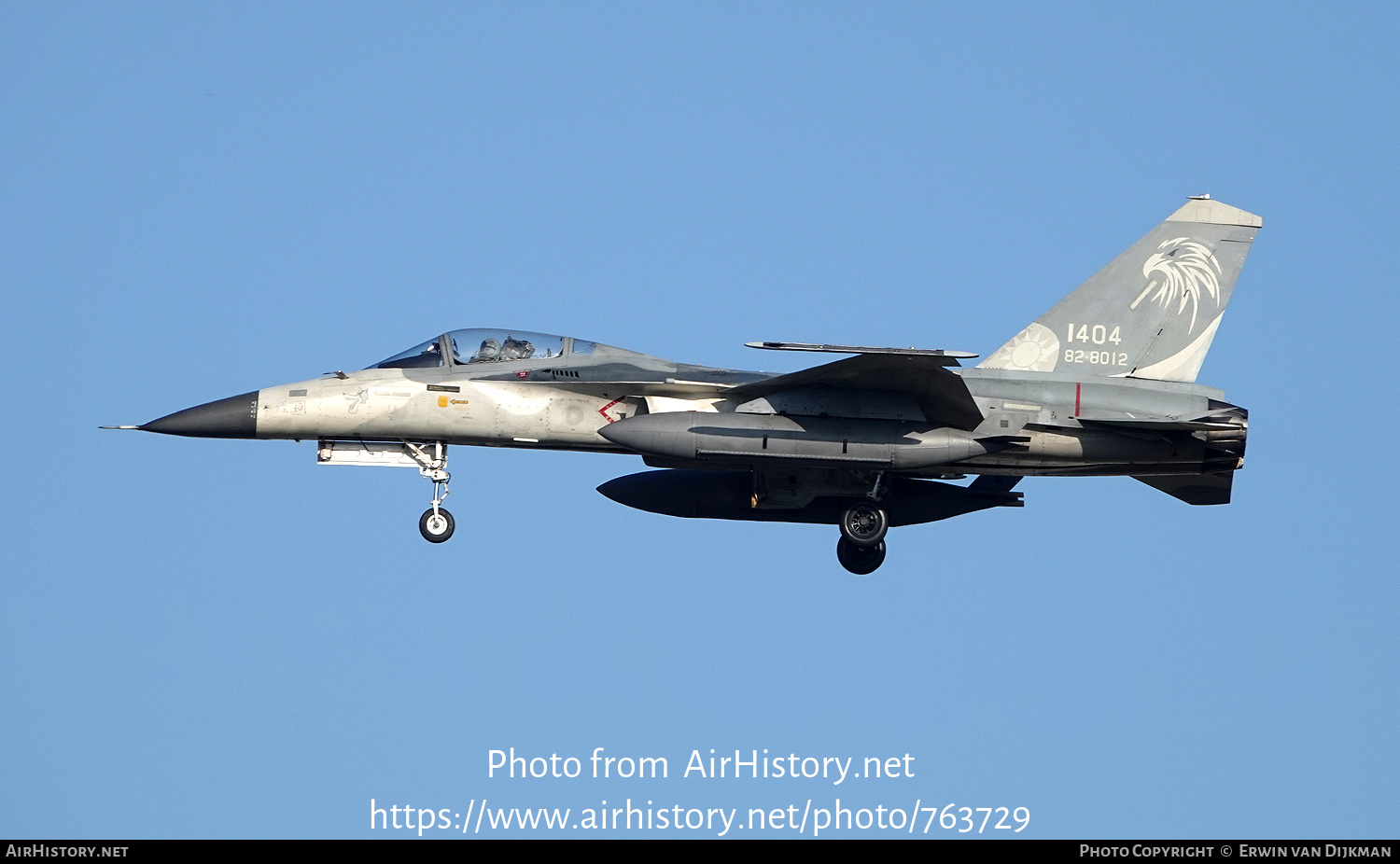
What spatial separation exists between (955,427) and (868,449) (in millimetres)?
1083

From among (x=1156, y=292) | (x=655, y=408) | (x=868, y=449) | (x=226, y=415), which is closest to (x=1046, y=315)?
(x=1156, y=292)

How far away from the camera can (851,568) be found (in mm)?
21516

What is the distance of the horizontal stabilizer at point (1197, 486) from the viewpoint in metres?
20.8

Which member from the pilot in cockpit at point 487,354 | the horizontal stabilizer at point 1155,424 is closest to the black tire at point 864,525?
the horizontal stabilizer at point 1155,424

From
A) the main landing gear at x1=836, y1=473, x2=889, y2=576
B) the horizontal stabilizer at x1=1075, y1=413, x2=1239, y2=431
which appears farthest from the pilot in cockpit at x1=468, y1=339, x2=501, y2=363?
the horizontal stabilizer at x1=1075, y1=413, x2=1239, y2=431

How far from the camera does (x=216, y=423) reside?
20.2 meters

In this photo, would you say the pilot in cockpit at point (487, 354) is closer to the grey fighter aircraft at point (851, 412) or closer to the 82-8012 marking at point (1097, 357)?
the grey fighter aircraft at point (851, 412)

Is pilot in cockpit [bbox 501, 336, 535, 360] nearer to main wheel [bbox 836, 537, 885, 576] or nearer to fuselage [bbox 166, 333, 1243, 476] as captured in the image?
fuselage [bbox 166, 333, 1243, 476]

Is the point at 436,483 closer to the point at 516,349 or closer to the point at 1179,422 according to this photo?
the point at 516,349

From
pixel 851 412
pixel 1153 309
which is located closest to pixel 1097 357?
pixel 1153 309

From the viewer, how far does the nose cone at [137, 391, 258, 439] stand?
20.2 m

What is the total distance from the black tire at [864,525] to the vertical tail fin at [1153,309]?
2279 mm

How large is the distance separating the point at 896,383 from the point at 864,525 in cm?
207
